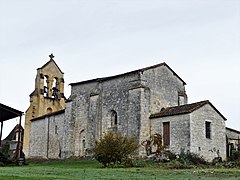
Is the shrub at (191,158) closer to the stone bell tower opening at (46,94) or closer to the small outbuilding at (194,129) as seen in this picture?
the small outbuilding at (194,129)

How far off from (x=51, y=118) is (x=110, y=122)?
1002 centimetres

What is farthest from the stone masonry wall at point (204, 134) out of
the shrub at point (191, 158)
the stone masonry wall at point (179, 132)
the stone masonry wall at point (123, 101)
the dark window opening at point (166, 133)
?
the stone masonry wall at point (123, 101)

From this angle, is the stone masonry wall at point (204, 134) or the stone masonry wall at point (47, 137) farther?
the stone masonry wall at point (47, 137)

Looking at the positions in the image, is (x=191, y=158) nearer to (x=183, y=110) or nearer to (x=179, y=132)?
(x=179, y=132)

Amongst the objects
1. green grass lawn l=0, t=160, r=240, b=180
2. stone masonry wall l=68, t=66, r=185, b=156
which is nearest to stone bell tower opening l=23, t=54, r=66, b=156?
stone masonry wall l=68, t=66, r=185, b=156

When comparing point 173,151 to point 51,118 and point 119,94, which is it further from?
point 51,118

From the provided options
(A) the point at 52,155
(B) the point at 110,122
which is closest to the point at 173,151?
(B) the point at 110,122

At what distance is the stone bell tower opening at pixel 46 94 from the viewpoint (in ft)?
168

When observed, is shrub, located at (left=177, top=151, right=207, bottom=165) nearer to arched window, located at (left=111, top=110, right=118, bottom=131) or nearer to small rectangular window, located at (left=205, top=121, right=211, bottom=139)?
small rectangular window, located at (left=205, top=121, right=211, bottom=139)

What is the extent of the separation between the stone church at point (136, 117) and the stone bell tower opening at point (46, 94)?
700 cm

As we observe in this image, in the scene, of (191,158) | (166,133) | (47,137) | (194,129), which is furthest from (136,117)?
(47,137)

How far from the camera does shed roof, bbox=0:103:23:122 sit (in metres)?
26.6

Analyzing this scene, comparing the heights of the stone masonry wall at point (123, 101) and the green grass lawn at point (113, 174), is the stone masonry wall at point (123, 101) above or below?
above

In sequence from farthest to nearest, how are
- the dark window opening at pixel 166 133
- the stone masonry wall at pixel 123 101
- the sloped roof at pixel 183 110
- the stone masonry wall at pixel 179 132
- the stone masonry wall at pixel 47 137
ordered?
the stone masonry wall at pixel 47 137 → the stone masonry wall at pixel 123 101 → the dark window opening at pixel 166 133 → the sloped roof at pixel 183 110 → the stone masonry wall at pixel 179 132
